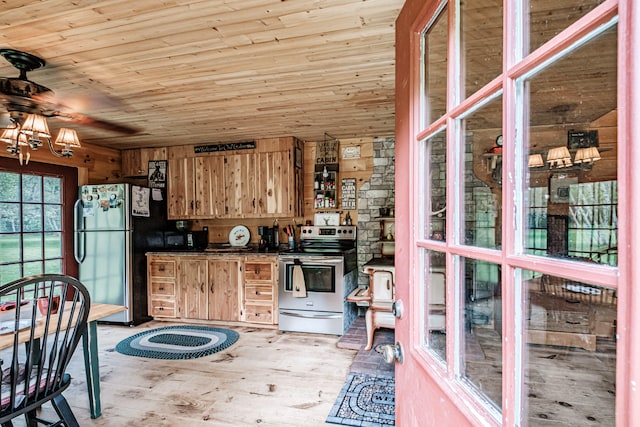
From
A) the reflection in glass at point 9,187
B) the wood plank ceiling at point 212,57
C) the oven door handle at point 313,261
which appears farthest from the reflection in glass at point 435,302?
the reflection in glass at point 9,187

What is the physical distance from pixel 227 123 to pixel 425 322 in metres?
3.39

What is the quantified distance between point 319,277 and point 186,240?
87.6 inches

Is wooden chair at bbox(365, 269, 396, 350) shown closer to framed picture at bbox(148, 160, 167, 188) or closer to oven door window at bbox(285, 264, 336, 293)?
oven door window at bbox(285, 264, 336, 293)

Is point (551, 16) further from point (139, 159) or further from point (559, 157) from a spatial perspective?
point (139, 159)

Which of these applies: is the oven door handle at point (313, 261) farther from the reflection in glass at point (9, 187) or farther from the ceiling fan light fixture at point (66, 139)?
the reflection in glass at point (9, 187)

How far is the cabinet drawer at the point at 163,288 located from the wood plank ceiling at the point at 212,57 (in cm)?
209

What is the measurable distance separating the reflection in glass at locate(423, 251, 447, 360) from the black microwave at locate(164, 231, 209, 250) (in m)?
4.42

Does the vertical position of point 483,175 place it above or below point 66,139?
below

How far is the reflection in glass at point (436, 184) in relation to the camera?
872mm

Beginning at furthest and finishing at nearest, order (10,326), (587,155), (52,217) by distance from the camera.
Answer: (52,217), (10,326), (587,155)

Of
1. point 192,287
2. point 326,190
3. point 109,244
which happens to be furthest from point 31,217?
point 326,190

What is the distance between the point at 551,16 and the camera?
22.1 inches

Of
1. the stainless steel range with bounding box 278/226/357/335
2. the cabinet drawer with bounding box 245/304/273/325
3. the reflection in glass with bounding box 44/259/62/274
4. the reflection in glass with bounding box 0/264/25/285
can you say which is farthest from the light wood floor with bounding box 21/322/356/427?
the reflection in glass with bounding box 44/259/62/274

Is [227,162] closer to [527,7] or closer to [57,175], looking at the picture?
[57,175]
